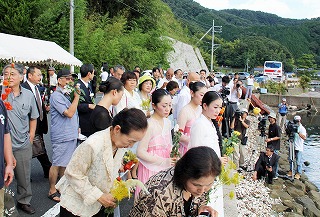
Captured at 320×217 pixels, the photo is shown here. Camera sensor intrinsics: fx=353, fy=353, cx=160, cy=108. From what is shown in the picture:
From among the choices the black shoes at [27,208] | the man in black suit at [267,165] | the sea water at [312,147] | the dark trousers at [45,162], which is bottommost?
the sea water at [312,147]

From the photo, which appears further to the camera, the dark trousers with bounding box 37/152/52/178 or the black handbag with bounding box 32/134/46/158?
the dark trousers with bounding box 37/152/52/178

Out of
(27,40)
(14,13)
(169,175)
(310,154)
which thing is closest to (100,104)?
(169,175)

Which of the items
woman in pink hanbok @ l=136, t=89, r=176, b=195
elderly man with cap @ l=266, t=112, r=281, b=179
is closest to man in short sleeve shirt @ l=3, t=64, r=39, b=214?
woman in pink hanbok @ l=136, t=89, r=176, b=195

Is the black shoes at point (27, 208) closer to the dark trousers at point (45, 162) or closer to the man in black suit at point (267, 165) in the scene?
the dark trousers at point (45, 162)

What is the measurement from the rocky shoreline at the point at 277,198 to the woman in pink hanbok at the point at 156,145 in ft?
14.5

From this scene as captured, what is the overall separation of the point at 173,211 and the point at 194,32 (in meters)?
76.3

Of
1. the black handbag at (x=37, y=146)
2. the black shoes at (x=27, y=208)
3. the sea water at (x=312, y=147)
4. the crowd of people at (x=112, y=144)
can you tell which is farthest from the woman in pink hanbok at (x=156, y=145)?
the sea water at (x=312, y=147)

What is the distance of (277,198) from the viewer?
10.4 meters

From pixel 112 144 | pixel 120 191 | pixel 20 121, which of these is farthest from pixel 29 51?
pixel 120 191

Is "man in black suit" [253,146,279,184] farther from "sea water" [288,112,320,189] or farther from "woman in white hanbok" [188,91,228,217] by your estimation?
"woman in white hanbok" [188,91,228,217]

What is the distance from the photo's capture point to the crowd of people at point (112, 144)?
2.35m

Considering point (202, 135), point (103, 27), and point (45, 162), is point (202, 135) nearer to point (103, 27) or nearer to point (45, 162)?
point (45, 162)

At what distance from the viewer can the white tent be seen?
10.6 meters

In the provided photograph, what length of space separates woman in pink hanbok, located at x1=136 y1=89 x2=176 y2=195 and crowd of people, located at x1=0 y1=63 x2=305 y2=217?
1 cm
